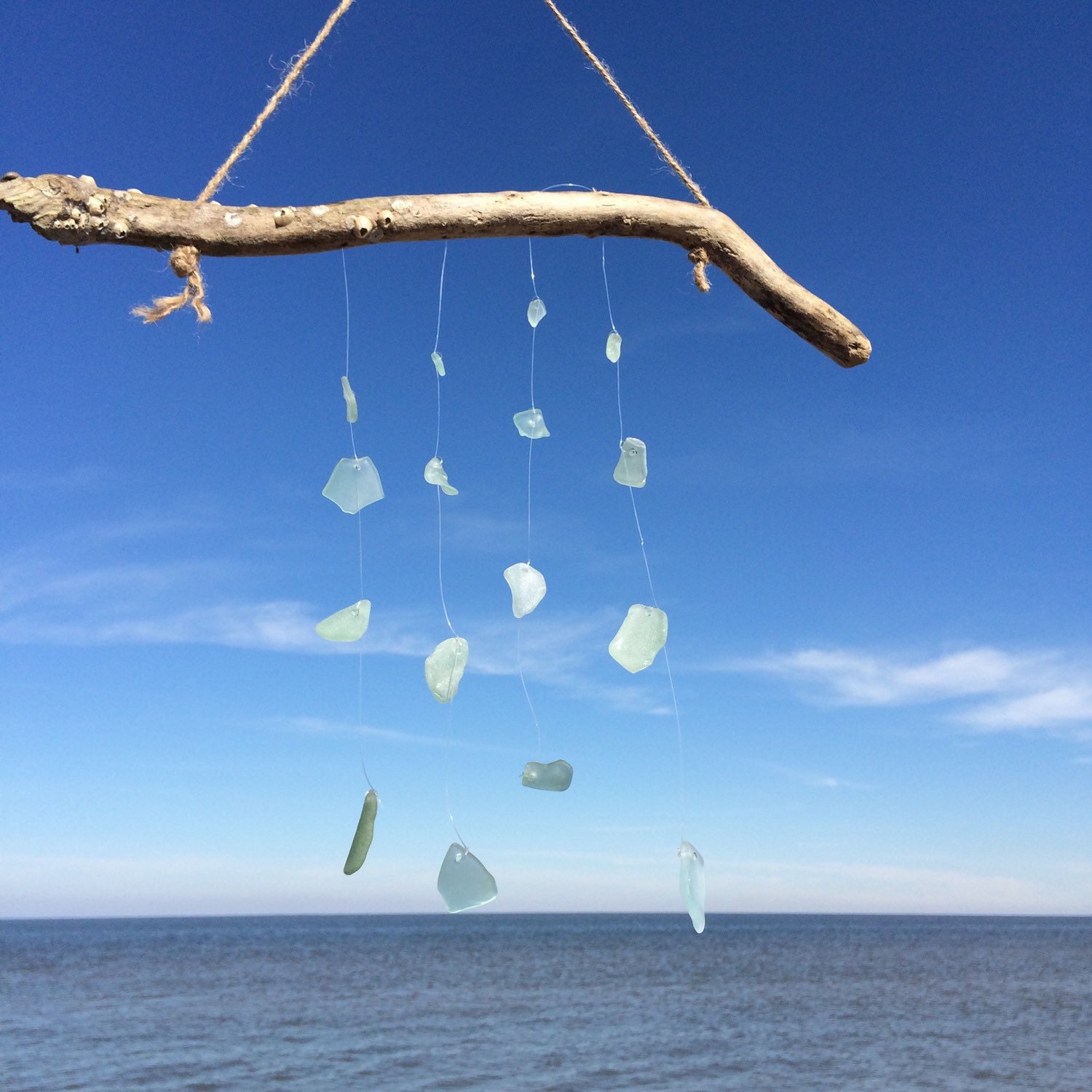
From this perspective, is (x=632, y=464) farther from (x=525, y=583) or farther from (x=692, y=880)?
(x=692, y=880)

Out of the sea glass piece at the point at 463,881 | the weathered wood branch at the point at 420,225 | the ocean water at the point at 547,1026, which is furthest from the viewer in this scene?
the ocean water at the point at 547,1026

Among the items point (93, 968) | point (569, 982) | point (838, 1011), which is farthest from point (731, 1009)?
point (93, 968)

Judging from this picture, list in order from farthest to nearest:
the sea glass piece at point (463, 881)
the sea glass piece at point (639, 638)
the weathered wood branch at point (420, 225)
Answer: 1. the sea glass piece at point (639, 638)
2. the sea glass piece at point (463, 881)
3. the weathered wood branch at point (420, 225)

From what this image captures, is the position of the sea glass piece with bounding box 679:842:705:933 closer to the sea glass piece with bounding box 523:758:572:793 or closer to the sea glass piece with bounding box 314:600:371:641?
the sea glass piece with bounding box 523:758:572:793

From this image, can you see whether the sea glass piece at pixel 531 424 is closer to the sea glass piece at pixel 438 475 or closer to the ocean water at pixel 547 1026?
the sea glass piece at pixel 438 475

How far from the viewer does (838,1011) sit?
1445cm

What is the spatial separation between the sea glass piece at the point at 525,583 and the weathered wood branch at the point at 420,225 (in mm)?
674

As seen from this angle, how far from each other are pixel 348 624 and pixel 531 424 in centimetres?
64

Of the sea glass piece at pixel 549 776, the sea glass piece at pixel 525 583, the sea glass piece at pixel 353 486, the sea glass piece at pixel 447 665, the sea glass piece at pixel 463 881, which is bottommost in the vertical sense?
the sea glass piece at pixel 463 881

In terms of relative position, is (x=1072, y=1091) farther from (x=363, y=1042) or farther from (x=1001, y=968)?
(x=1001, y=968)

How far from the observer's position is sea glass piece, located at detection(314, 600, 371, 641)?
1876mm

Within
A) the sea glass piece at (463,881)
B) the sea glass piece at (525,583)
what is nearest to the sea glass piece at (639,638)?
the sea glass piece at (525,583)

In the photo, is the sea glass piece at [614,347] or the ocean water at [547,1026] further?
the ocean water at [547,1026]

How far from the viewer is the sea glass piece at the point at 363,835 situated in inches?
68.7
